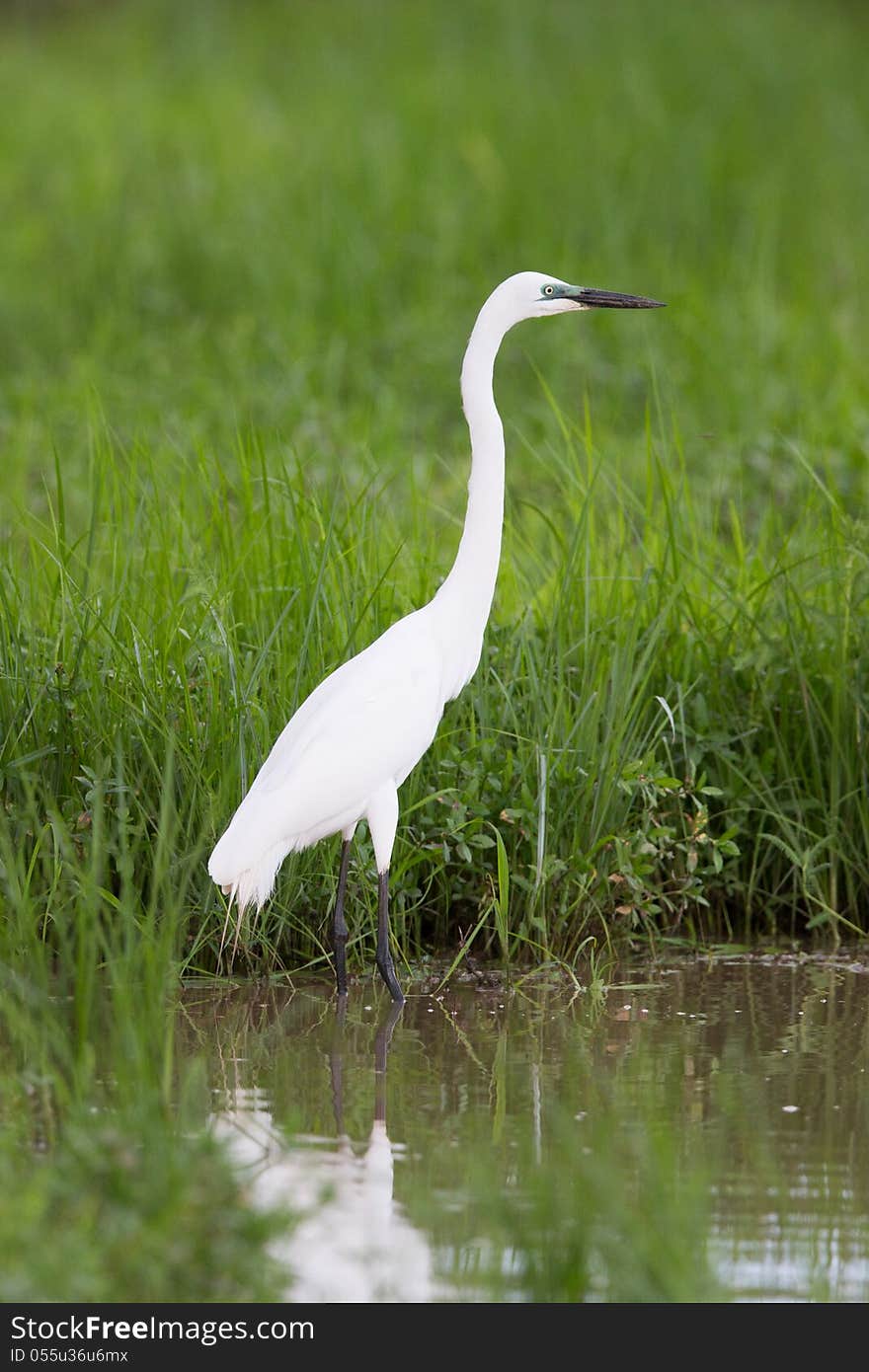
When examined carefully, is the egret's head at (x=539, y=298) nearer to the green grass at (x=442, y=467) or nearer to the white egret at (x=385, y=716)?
the white egret at (x=385, y=716)

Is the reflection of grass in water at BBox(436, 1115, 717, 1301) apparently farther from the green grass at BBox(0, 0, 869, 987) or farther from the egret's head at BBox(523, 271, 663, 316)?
the egret's head at BBox(523, 271, 663, 316)

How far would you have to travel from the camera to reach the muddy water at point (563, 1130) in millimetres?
2670

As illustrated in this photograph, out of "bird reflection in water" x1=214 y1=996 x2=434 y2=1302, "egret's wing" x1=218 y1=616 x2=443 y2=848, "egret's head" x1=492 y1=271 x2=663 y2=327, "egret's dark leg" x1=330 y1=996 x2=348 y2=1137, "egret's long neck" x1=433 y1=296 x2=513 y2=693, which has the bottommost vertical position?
"bird reflection in water" x1=214 y1=996 x2=434 y2=1302

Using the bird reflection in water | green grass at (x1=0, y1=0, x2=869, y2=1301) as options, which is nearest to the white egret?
green grass at (x1=0, y1=0, x2=869, y2=1301)

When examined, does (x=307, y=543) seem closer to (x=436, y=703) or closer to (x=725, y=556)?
(x=436, y=703)

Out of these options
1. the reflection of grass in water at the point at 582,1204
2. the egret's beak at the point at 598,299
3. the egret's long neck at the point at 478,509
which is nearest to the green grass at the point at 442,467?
the egret's long neck at the point at 478,509

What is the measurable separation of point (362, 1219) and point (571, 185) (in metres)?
9.17

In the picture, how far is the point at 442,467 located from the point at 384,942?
4.04 meters

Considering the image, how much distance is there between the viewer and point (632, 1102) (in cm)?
356

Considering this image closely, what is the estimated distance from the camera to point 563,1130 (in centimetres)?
271

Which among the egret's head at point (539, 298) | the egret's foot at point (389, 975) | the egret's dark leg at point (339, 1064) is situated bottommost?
the egret's dark leg at point (339, 1064)

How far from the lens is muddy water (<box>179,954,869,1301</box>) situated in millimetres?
2670

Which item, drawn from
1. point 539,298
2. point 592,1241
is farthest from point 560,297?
point 592,1241
